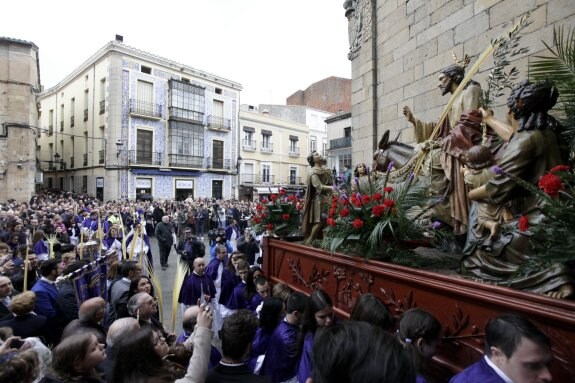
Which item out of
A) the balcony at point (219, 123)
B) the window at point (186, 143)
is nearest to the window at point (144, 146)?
the window at point (186, 143)

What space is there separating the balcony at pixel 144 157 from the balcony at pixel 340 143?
12.9 metres

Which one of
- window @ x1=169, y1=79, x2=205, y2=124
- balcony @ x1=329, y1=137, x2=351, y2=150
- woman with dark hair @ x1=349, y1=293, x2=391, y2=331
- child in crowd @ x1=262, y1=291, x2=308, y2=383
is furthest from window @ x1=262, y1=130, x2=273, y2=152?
woman with dark hair @ x1=349, y1=293, x2=391, y2=331

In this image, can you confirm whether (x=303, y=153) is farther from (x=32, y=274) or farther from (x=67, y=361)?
(x=67, y=361)

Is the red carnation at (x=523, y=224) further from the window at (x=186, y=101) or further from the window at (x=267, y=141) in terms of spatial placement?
the window at (x=267, y=141)

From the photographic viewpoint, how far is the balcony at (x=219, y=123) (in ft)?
98.2

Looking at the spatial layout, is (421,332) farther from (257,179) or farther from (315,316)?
(257,179)

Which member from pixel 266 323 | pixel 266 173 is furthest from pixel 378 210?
pixel 266 173

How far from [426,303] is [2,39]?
79.8ft

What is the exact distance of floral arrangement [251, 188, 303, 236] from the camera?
546cm

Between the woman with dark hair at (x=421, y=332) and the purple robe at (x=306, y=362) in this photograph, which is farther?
the purple robe at (x=306, y=362)

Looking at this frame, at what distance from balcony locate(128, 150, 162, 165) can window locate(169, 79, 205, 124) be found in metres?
3.28

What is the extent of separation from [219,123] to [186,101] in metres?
3.53

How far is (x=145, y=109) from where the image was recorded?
2583 cm

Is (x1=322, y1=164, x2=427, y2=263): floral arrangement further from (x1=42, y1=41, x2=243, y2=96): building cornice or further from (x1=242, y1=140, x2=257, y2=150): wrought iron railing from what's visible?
(x1=242, y1=140, x2=257, y2=150): wrought iron railing
